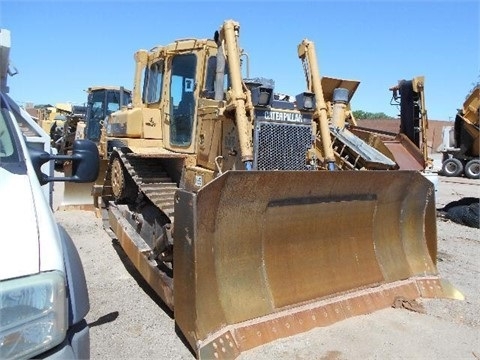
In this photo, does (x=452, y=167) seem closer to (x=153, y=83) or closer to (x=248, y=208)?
(x=153, y=83)

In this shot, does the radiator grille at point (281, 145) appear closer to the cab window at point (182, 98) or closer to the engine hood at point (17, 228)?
the cab window at point (182, 98)

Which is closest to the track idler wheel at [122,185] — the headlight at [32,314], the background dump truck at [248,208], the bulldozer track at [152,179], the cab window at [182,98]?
the background dump truck at [248,208]

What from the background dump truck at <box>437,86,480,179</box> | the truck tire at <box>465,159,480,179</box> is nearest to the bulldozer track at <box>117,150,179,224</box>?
the background dump truck at <box>437,86,480,179</box>

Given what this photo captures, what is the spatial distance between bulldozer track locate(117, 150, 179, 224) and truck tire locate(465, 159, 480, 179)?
18.0 m

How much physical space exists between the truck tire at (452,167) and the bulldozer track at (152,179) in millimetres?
18198

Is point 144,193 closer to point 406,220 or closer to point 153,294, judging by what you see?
point 153,294

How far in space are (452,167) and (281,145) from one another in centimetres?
1840

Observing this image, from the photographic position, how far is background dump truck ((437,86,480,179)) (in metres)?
17.6

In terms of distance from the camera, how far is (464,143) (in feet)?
64.5

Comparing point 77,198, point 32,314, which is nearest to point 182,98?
point 77,198

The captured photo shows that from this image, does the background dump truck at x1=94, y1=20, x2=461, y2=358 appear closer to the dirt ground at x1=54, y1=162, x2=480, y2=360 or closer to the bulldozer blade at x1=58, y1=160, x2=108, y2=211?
the dirt ground at x1=54, y1=162, x2=480, y2=360

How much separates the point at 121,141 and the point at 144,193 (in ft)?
4.34

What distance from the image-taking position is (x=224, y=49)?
4957 millimetres

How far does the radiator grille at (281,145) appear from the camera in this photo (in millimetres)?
4652
